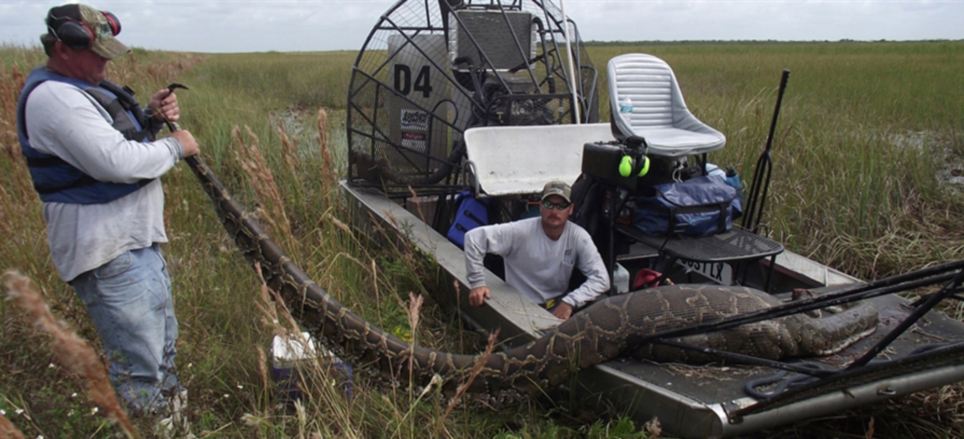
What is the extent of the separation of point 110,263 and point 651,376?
2425mm

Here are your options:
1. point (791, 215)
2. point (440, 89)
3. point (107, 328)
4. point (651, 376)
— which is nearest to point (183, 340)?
point (107, 328)

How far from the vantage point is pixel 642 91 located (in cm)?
499

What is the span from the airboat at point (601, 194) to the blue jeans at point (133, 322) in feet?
5.68

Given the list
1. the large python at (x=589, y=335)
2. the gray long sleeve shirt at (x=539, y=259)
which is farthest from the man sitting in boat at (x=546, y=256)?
the large python at (x=589, y=335)

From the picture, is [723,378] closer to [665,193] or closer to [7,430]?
[665,193]

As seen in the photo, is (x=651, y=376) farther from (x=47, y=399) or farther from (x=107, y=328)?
(x=47, y=399)

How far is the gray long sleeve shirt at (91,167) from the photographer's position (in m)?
2.75

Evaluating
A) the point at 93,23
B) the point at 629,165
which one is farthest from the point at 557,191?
the point at 93,23

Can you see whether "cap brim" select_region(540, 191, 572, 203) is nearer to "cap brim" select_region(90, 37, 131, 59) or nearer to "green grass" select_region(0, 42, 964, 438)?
"green grass" select_region(0, 42, 964, 438)

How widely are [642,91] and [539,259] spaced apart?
4.98 ft

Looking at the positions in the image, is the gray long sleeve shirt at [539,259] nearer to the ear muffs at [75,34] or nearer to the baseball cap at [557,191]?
the baseball cap at [557,191]

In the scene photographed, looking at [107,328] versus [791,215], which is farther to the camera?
[791,215]

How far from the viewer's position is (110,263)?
2.94 meters

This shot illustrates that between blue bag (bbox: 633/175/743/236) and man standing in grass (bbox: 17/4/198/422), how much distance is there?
259 cm
